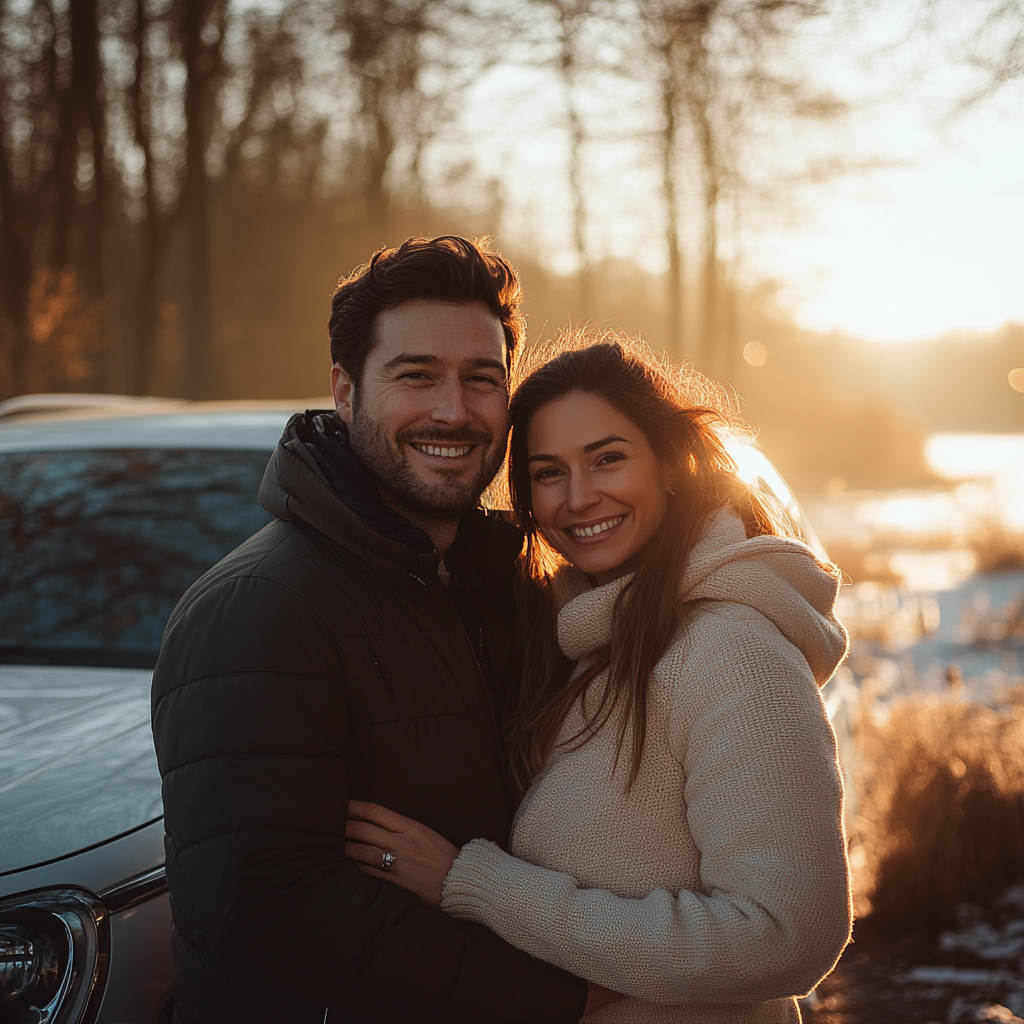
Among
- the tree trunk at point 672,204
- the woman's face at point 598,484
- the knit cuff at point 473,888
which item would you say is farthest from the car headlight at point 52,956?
the tree trunk at point 672,204

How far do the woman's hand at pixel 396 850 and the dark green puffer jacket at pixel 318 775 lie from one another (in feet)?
0.12

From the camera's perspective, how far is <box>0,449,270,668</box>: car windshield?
2.88 metres

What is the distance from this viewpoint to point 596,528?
2.20 metres

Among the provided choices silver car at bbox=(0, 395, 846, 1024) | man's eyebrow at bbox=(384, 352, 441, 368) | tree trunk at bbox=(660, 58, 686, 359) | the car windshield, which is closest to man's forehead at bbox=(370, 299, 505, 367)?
man's eyebrow at bbox=(384, 352, 441, 368)

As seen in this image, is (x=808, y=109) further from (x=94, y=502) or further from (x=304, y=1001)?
(x=304, y=1001)

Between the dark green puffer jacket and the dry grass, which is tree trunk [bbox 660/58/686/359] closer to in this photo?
the dry grass

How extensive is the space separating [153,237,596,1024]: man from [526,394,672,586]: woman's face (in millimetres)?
196

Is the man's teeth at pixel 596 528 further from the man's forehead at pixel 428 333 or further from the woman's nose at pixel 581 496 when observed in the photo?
the man's forehead at pixel 428 333

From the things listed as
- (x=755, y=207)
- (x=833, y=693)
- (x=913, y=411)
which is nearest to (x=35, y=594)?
(x=833, y=693)

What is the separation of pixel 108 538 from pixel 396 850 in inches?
73.1

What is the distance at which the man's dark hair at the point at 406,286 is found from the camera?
219 centimetres

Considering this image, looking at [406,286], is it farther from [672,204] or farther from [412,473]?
[672,204]

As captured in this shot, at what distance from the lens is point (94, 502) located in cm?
329

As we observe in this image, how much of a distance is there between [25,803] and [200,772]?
487 mm
